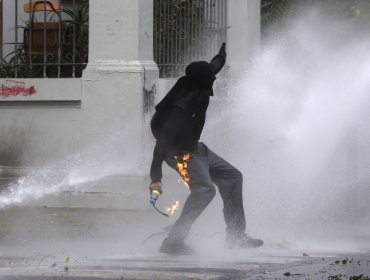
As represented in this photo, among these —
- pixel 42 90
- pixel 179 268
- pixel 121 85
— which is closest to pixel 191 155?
pixel 179 268

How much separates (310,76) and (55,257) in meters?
5.45

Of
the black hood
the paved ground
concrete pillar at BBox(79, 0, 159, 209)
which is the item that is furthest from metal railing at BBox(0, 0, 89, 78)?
the black hood

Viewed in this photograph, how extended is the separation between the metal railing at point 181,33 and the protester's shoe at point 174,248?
504cm

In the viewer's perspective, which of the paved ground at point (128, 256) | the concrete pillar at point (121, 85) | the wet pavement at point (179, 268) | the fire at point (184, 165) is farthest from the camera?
the concrete pillar at point (121, 85)

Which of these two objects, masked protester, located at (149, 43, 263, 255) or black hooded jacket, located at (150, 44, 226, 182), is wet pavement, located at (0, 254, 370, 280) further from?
black hooded jacket, located at (150, 44, 226, 182)

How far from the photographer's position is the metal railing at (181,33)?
14.3 m

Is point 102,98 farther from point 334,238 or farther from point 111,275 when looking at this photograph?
point 111,275

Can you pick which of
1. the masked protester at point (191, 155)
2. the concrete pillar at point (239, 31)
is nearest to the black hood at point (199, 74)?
the masked protester at point (191, 155)

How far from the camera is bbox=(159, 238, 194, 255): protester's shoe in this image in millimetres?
9516

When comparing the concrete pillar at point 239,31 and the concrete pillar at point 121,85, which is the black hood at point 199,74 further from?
the concrete pillar at point 239,31

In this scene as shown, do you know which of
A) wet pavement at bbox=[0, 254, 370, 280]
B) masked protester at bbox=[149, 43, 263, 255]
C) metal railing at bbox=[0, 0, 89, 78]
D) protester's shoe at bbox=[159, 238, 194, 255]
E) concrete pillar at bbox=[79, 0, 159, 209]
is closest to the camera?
wet pavement at bbox=[0, 254, 370, 280]

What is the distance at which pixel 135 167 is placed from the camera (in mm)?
12930

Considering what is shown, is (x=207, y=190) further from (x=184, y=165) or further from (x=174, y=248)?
(x=174, y=248)

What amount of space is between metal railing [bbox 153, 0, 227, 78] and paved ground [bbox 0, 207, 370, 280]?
3.00m
